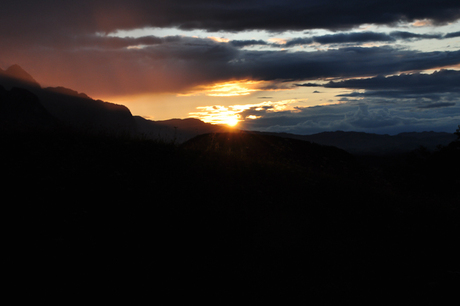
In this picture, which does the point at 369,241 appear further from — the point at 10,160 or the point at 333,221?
the point at 10,160

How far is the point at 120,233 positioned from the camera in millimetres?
5812

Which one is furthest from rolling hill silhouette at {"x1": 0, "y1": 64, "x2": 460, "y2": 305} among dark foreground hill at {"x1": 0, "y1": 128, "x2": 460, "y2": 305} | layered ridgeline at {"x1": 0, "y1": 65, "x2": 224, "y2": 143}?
layered ridgeline at {"x1": 0, "y1": 65, "x2": 224, "y2": 143}

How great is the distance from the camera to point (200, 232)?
6.30 m

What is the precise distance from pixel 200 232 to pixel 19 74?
215 metres

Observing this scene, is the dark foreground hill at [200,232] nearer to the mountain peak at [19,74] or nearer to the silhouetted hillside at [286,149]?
the silhouetted hillside at [286,149]

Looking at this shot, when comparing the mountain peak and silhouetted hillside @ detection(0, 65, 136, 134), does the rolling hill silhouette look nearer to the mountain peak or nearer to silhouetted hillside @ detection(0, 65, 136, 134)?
silhouetted hillside @ detection(0, 65, 136, 134)

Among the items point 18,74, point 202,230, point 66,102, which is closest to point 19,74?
point 18,74

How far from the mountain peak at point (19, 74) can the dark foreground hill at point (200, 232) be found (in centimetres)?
19430

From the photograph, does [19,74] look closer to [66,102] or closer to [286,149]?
[66,102]

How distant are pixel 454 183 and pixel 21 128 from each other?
23.6 meters

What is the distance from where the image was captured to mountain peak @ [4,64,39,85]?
16955 centimetres

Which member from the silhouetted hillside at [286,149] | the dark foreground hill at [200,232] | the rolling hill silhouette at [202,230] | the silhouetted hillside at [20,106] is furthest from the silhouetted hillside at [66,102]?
the dark foreground hill at [200,232]

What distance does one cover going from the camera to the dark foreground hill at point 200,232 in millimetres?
4910

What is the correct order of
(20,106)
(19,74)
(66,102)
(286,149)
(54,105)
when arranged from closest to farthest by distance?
1. (286,149)
2. (20,106)
3. (54,105)
4. (66,102)
5. (19,74)
